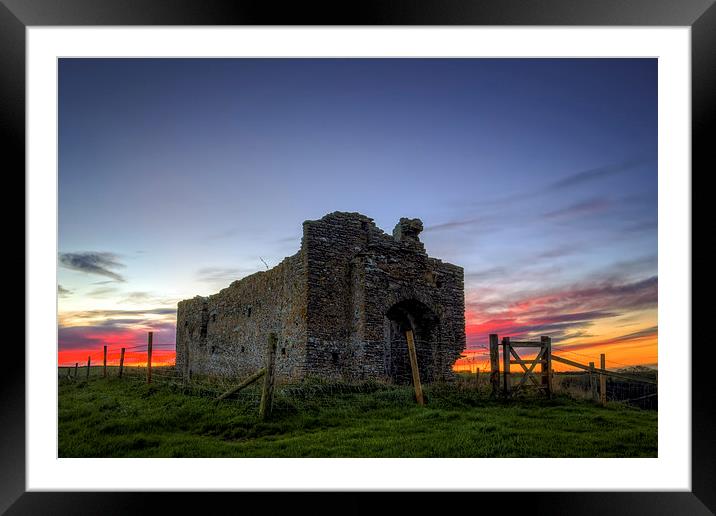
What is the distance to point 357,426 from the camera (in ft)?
31.3

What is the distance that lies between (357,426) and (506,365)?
4.09 m

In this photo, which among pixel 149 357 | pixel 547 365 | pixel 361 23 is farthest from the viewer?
pixel 149 357

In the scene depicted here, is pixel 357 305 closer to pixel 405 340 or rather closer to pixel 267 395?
pixel 405 340

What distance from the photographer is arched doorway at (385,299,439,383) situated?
633 inches

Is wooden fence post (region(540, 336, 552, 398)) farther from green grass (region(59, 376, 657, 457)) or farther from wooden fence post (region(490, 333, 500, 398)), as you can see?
wooden fence post (region(490, 333, 500, 398))

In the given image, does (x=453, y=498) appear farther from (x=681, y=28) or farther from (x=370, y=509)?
(x=681, y=28)

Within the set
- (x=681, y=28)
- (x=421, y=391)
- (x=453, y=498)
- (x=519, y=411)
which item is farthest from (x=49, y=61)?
(x=519, y=411)

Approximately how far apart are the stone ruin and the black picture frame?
8002 millimetres

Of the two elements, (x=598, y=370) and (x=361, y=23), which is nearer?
(x=361, y=23)

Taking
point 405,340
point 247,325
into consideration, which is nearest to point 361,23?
point 405,340

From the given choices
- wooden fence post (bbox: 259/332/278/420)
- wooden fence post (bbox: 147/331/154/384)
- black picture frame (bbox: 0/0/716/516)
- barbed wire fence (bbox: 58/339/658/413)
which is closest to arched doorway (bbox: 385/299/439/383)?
barbed wire fence (bbox: 58/339/658/413)

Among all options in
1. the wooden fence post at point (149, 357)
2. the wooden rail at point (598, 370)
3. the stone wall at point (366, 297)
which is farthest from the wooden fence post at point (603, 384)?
the wooden fence post at point (149, 357)

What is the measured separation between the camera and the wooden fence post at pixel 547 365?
1244 cm

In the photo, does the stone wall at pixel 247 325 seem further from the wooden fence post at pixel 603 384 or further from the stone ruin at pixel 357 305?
the wooden fence post at pixel 603 384
